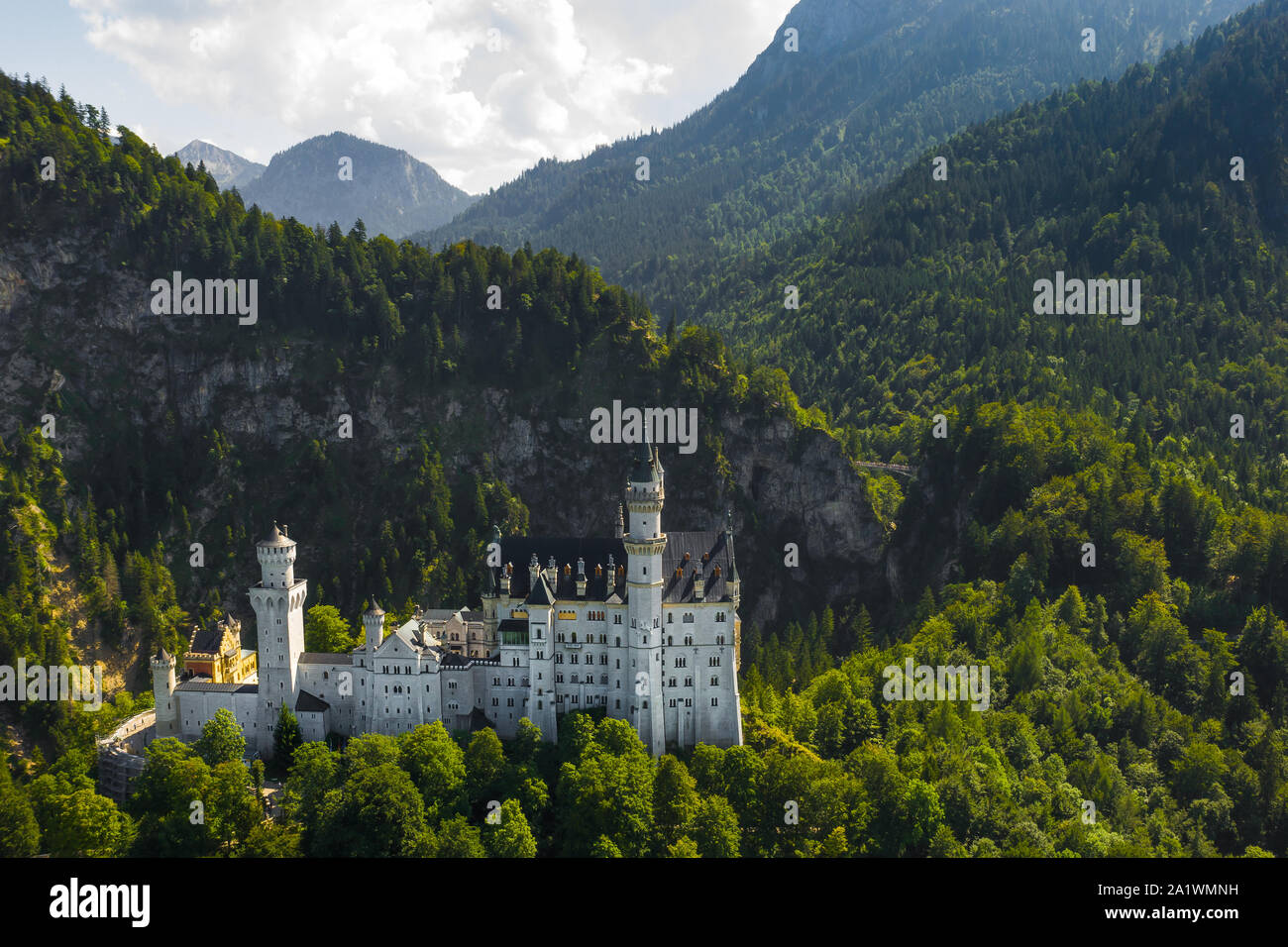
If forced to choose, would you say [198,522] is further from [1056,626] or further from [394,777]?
[1056,626]

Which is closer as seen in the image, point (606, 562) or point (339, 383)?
point (606, 562)

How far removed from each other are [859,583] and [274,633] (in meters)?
87.4

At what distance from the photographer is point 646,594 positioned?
79000 mm

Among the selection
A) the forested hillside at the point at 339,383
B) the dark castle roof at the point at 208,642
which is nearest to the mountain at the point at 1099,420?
the forested hillside at the point at 339,383

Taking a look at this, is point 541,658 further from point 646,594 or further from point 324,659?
point 324,659

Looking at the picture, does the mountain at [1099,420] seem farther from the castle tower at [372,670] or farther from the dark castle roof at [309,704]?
the dark castle roof at [309,704]

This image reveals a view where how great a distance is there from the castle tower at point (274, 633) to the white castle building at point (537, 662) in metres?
0.10

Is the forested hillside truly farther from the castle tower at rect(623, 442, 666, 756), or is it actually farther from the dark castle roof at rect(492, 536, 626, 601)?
the castle tower at rect(623, 442, 666, 756)

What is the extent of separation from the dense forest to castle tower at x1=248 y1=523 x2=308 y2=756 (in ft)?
8.26

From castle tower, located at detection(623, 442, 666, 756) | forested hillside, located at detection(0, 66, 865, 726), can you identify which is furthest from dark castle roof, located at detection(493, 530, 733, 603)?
forested hillside, located at detection(0, 66, 865, 726)

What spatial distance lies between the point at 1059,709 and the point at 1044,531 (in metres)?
29.9

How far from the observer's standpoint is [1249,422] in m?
154

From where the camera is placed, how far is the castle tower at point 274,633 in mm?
80250

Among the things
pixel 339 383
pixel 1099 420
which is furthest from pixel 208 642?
pixel 1099 420
